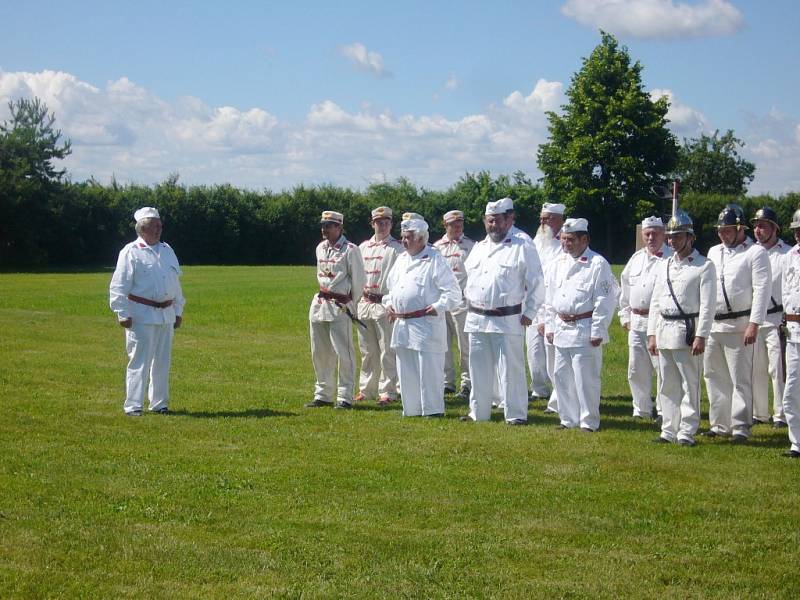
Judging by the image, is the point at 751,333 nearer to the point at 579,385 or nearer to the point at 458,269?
the point at 579,385

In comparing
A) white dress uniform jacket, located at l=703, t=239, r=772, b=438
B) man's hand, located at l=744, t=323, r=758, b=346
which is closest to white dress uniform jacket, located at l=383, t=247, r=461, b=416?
white dress uniform jacket, located at l=703, t=239, r=772, b=438

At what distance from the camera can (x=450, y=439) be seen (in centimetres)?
1075

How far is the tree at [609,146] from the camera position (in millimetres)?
58188

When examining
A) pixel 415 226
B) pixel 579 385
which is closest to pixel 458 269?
pixel 415 226

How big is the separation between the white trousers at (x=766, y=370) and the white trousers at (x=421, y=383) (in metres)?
3.53

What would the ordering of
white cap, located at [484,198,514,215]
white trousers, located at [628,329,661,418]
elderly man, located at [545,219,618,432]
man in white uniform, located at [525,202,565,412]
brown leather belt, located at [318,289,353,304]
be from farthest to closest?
man in white uniform, located at [525,202,565,412] < brown leather belt, located at [318,289,353,304] < white trousers, located at [628,329,661,418] < white cap, located at [484,198,514,215] < elderly man, located at [545,219,618,432]

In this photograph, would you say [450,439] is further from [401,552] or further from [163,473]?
[401,552]

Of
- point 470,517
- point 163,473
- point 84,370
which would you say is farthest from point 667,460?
point 84,370

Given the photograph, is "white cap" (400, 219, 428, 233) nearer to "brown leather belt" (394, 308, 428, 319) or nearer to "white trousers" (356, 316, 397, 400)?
"brown leather belt" (394, 308, 428, 319)

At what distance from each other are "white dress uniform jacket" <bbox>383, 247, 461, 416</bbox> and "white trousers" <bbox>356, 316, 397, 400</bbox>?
148 cm

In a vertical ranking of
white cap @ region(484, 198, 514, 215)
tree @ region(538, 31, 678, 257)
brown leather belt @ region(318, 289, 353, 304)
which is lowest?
brown leather belt @ region(318, 289, 353, 304)

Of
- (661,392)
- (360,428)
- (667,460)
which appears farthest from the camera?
(360,428)

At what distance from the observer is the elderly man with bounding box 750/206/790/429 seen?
11.6 meters

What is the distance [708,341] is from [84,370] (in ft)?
31.6
